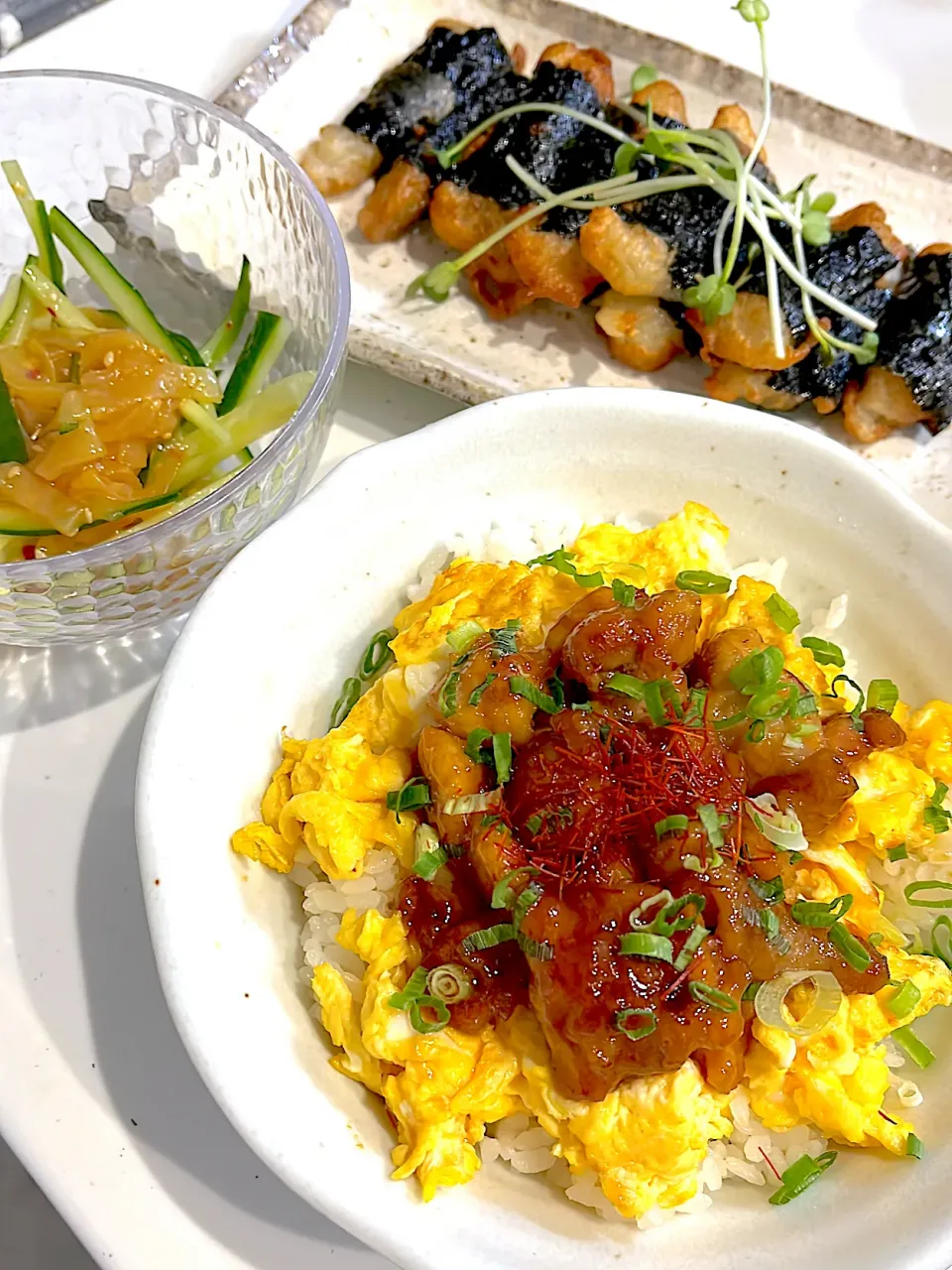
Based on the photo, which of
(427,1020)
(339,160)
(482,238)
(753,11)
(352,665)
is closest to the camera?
(427,1020)

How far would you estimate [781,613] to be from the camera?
188 cm

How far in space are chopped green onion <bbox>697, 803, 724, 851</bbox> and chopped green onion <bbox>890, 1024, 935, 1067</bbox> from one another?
0.44 metres

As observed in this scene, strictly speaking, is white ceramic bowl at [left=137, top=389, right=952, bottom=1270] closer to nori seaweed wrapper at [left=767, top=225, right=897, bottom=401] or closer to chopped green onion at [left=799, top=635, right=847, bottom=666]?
chopped green onion at [left=799, top=635, right=847, bottom=666]

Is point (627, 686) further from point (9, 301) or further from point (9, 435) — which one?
point (9, 301)

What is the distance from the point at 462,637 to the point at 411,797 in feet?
0.95

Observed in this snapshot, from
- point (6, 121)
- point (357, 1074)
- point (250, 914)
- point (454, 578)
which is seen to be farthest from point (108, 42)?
point (357, 1074)

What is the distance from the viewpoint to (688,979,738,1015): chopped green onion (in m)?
1.49

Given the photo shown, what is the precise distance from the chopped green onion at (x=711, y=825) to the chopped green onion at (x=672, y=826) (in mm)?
30

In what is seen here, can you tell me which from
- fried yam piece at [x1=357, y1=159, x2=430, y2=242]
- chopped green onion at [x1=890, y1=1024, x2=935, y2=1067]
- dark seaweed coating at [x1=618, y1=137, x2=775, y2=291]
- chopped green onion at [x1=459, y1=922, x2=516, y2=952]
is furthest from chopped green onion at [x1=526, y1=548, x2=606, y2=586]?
fried yam piece at [x1=357, y1=159, x2=430, y2=242]

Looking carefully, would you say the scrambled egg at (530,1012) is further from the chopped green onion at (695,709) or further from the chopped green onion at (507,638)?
the chopped green onion at (695,709)

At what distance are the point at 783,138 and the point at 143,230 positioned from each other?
1841 millimetres

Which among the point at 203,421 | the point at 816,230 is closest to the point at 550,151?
the point at 816,230

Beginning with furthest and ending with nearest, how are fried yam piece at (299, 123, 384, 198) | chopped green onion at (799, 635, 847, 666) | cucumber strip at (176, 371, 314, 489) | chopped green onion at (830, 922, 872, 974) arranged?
1. fried yam piece at (299, 123, 384, 198)
2. cucumber strip at (176, 371, 314, 489)
3. chopped green onion at (799, 635, 847, 666)
4. chopped green onion at (830, 922, 872, 974)

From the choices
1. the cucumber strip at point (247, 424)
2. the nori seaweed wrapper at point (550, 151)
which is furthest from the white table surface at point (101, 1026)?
the nori seaweed wrapper at point (550, 151)
